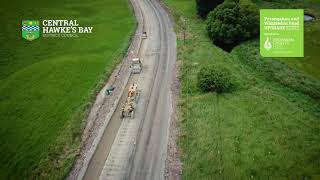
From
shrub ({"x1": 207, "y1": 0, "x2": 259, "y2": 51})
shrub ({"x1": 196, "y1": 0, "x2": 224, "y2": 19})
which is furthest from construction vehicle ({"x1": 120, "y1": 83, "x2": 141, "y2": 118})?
shrub ({"x1": 196, "y1": 0, "x2": 224, "y2": 19})

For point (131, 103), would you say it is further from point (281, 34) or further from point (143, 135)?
point (281, 34)

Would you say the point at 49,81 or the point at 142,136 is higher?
the point at 49,81

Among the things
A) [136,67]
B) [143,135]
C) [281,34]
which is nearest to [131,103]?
[143,135]

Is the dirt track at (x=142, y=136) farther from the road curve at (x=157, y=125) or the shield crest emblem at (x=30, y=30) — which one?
the shield crest emblem at (x=30, y=30)

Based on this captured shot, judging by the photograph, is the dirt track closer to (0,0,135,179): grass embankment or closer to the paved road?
the paved road

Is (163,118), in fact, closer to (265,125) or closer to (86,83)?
(265,125)

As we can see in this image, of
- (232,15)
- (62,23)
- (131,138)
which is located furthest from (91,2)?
(131,138)

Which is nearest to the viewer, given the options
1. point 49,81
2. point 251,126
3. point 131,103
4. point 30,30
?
point 251,126
